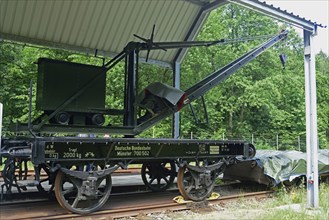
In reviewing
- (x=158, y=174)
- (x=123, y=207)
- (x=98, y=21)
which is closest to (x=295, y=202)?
(x=158, y=174)

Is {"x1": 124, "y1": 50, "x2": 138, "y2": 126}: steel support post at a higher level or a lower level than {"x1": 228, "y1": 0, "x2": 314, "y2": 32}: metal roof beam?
lower

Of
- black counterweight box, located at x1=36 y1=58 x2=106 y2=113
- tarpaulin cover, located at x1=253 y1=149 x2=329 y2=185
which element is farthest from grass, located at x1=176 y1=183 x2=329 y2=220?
black counterweight box, located at x1=36 y1=58 x2=106 y2=113

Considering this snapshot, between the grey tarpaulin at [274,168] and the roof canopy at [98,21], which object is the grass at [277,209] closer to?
the grey tarpaulin at [274,168]

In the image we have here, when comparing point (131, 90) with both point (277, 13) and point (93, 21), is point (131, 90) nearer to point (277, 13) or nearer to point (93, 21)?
point (93, 21)

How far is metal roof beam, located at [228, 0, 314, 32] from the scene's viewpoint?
7.71 metres

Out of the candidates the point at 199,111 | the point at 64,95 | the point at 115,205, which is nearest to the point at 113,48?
the point at 64,95

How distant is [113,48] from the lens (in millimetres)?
12000

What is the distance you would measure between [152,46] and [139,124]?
6.79 feet

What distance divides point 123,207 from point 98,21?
596cm

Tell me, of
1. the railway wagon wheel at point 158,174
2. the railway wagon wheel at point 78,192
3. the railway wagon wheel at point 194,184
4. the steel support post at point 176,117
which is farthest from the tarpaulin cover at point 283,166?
the railway wagon wheel at point 78,192

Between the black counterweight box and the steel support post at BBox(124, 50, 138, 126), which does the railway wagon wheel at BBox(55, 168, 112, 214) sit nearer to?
the black counterweight box

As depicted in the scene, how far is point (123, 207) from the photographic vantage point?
24.8ft

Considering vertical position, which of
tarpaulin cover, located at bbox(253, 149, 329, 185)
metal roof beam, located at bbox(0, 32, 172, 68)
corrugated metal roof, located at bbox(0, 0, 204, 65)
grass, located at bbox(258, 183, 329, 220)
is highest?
corrugated metal roof, located at bbox(0, 0, 204, 65)

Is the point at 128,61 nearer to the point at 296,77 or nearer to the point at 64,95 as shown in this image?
the point at 64,95
